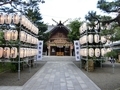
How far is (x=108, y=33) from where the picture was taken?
23.9 ft

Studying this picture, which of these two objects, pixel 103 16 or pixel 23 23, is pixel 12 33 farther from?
pixel 103 16

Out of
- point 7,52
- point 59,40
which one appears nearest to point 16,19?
point 7,52

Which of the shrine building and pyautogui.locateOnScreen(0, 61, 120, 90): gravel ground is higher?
the shrine building

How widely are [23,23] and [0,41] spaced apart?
207 cm

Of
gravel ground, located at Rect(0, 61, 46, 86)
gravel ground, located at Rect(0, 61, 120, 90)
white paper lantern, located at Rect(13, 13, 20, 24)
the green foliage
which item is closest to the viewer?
the green foliage

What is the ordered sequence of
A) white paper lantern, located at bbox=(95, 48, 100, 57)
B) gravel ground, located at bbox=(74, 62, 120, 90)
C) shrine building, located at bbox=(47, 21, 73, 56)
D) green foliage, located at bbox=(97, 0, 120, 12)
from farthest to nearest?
shrine building, located at bbox=(47, 21, 73, 56) < white paper lantern, located at bbox=(95, 48, 100, 57) < gravel ground, located at bbox=(74, 62, 120, 90) < green foliage, located at bbox=(97, 0, 120, 12)

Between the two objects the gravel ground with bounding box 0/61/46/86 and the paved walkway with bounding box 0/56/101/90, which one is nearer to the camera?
the paved walkway with bounding box 0/56/101/90

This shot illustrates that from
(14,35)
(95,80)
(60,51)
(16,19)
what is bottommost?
(95,80)

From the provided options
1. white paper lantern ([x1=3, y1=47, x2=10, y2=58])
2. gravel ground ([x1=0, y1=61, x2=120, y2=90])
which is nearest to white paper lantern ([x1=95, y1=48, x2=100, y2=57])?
gravel ground ([x1=0, y1=61, x2=120, y2=90])

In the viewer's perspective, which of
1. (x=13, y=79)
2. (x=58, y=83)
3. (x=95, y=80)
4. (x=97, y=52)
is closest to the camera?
(x=58, y=83)

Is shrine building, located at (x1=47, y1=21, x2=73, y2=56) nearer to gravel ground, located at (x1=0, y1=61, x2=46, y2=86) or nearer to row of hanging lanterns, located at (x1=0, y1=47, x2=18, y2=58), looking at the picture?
gravel ground, located at (x1=0, y1=61, x2=46, y2=86)

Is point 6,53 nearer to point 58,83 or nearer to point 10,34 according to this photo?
point 10,34

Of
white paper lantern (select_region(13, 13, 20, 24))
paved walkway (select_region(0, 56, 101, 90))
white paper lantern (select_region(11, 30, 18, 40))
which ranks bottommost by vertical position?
paved walkway (select_region(0, 56, 101, 90))

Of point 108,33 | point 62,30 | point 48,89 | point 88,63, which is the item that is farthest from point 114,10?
point 62,30
